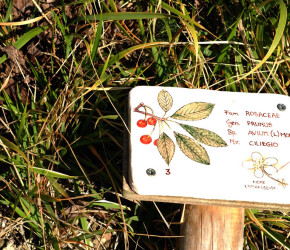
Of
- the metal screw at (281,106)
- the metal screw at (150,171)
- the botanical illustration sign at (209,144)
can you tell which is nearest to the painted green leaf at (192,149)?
the botanical illustration sign at (209,144)

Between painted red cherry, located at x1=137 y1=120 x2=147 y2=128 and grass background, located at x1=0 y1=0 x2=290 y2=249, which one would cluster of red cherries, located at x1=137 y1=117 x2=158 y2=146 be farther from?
grass background, located at x1=0 y1=0 x2=290 y2=249

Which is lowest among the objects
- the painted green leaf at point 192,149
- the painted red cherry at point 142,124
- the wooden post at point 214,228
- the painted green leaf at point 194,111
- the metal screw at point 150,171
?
the wooden post at point 214,228

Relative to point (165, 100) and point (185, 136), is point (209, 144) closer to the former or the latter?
point (185, 136)

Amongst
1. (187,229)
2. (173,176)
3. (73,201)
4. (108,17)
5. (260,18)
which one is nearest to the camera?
(173,176)

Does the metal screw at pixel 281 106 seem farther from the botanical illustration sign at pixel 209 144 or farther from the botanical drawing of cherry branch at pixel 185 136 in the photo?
the botanical drawing of cherry branch at pixel 185 136

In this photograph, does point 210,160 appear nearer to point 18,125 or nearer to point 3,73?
point 18,125

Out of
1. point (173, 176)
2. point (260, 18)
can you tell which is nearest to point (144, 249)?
point (173, 176)

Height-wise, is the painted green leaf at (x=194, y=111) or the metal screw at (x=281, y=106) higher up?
the metal screw at (x=281, y=106)

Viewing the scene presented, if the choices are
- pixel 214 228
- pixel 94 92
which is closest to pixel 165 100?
pixel 94 92
